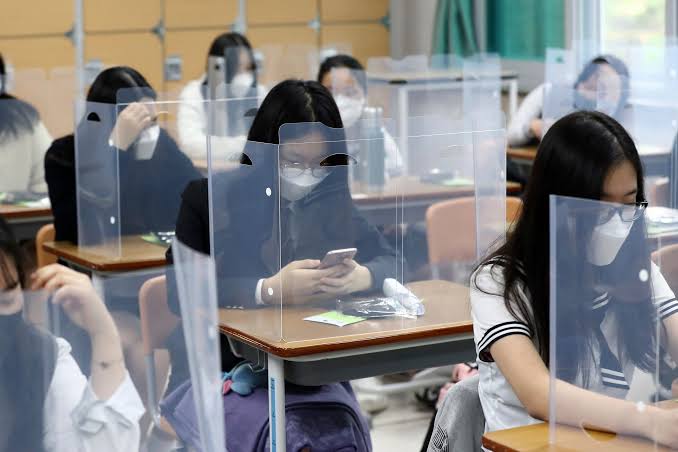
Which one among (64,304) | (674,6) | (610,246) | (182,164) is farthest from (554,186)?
(674,6)

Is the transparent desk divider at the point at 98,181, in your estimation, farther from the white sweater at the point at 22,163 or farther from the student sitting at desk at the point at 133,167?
the white sweater at the point at 22,163

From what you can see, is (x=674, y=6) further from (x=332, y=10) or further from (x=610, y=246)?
(x=610, y=246)

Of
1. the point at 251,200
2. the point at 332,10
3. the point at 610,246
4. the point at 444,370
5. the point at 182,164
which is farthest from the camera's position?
the point at 332,10

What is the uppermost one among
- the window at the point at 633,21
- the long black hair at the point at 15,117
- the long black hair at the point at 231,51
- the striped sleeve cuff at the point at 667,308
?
the window at the point at 633,21

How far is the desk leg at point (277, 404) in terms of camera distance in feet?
8.13

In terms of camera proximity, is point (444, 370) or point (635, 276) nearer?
point (635, 276)

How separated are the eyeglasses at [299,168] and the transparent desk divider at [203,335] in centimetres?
89

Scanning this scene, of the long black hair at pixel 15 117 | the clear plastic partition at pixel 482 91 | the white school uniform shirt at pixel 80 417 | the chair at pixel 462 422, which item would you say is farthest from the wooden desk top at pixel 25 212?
the white school uniform shirt at pixel 80 417

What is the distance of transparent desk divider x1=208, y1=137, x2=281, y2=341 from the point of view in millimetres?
2535

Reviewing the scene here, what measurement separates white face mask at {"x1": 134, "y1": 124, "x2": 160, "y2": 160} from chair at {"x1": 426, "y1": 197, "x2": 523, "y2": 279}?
0.89 m

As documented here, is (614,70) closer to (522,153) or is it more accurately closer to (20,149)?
(522,153)

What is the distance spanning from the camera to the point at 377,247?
272 cm

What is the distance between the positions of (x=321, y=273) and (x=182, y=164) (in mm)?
1165

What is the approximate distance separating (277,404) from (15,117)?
245cm
